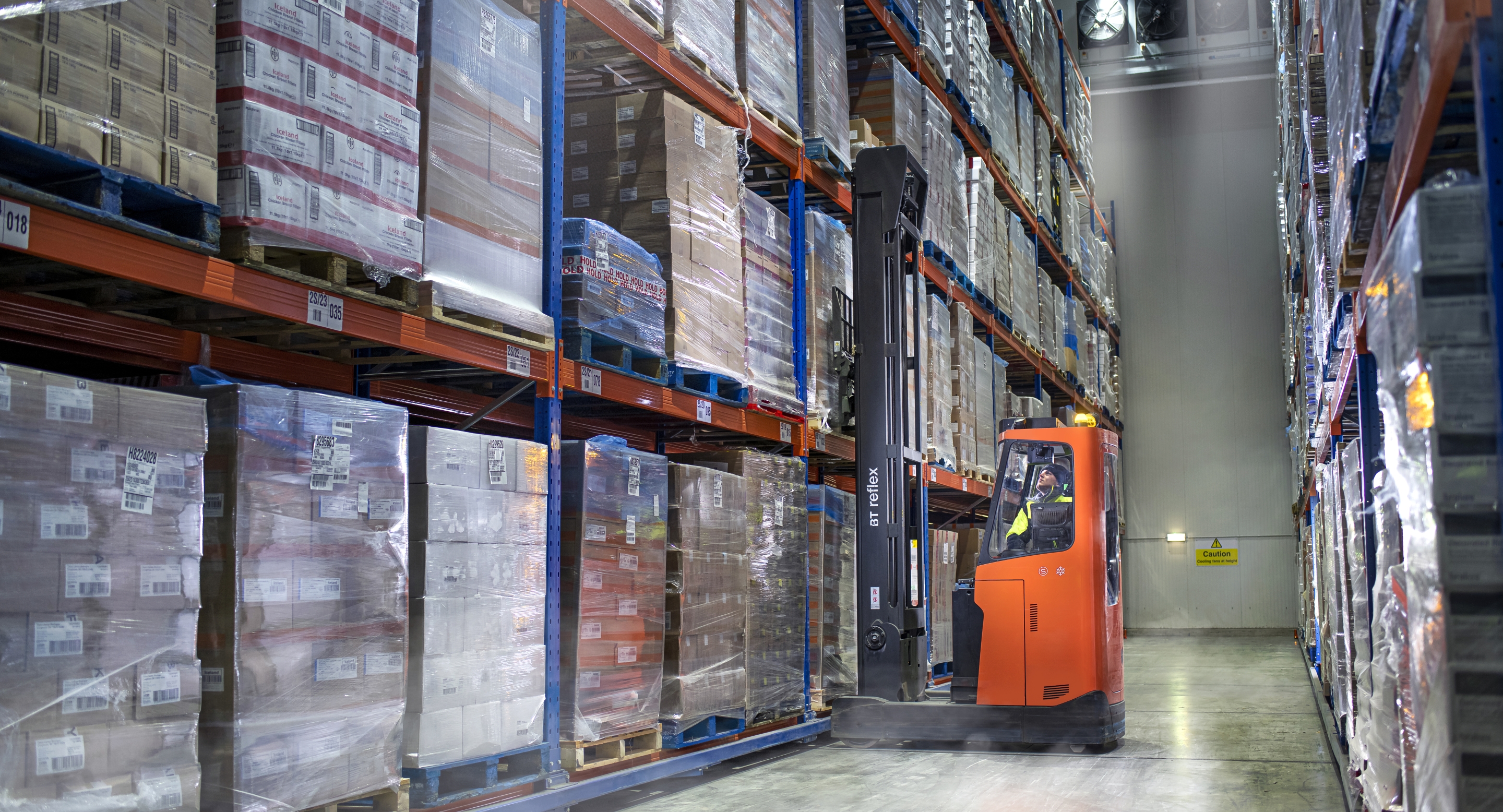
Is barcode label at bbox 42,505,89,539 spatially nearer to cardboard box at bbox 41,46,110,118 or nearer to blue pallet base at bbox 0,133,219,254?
blue pallet base at bbox 0,133,219,254

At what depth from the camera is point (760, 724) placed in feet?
20.5

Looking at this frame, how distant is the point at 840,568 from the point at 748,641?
1689 mm

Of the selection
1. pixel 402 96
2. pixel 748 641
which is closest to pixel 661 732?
pixel 748 641

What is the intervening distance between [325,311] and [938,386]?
20.3 ft

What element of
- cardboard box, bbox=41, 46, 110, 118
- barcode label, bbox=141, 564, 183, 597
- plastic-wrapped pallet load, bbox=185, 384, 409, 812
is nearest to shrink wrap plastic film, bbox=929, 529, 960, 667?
plastic-wrapped pallet load, bbox=185, 384, 409, 812

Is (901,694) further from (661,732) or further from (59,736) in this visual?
(59,736)

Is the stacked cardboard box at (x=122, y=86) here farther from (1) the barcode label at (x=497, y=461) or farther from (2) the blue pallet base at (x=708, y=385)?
(2) the blue pallet base at (x=708, y=385)

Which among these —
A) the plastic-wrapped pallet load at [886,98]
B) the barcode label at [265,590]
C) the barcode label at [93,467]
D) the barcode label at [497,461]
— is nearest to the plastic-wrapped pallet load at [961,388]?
the plastic-wrapped pallet load at [886,98]

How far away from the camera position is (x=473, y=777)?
4254 millimetres

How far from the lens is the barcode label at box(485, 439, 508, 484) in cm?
423

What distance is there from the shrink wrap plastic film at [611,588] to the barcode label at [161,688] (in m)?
1.83

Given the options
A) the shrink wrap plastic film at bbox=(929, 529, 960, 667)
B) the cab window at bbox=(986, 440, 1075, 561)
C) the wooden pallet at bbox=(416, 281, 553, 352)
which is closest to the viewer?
the wooden pallet at bbox=(416, 281, 553, 352)

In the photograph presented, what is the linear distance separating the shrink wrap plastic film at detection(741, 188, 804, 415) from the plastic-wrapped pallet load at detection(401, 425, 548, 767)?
2.11 meters

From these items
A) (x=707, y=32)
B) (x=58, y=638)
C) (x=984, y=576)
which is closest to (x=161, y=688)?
(x=58, y=638)
